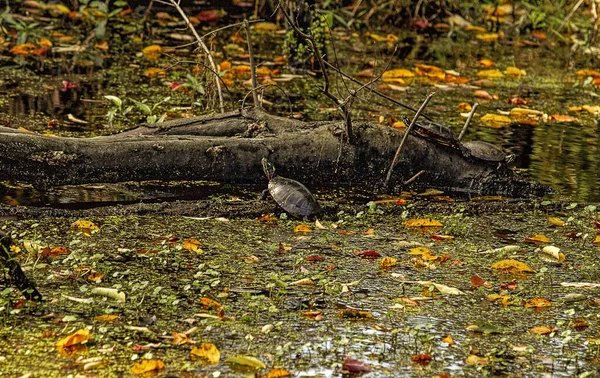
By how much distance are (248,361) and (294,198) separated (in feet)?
6.19

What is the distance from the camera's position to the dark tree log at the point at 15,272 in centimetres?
350

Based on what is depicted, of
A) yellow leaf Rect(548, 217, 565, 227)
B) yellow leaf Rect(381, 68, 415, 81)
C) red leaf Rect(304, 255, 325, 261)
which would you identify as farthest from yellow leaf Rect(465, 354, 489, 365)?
yellow leaf Rect(381, 68, 415, 81)

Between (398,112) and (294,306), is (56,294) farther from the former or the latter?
(398,112)

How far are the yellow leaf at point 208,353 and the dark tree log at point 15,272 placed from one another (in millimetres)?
710

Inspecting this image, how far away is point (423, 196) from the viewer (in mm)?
5656

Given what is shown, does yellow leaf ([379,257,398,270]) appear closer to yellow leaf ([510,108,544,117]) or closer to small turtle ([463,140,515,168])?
small turtle ([463,140,515,168])

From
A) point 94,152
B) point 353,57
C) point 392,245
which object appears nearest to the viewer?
point 392,245

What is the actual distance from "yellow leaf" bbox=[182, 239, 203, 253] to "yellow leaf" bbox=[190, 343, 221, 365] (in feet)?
3.61

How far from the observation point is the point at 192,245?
4406 mm

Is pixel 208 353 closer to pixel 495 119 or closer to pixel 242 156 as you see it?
pixel 242 156

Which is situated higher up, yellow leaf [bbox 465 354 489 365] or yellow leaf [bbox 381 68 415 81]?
yellow leaf [bbox 465 354 489 365]

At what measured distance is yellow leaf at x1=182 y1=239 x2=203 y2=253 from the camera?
4370 mm

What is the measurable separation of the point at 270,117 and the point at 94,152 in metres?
1.09

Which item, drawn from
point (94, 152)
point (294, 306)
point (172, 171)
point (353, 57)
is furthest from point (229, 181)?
point (353, 57)
